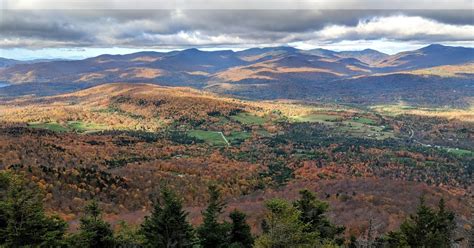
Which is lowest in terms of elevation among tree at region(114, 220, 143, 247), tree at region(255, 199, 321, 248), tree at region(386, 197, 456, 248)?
tree at region(386, 197, 456, 248)

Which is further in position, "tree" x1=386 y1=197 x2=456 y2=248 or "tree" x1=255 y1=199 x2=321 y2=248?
"tree" x1=386 y1=197 x2=456 y2=248

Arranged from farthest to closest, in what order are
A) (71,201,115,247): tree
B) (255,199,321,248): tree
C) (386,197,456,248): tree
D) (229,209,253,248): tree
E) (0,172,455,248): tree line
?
(229,209,253,248): tree < (386,197,456,248): tree < (71,201,115,247): tree < (0,172,455,248): tree line < (255,199,321,248): tree

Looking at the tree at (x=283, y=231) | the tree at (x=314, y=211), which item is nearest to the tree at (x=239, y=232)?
the tree at (x=314, y=211)

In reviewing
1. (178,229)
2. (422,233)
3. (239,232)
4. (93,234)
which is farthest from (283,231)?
(422,233)

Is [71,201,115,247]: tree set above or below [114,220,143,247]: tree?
above

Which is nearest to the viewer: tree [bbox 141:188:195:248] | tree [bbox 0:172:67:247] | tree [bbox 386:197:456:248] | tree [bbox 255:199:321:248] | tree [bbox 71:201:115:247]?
tree [bbox 255:199:321:248]

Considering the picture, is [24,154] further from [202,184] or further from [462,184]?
[462,184]

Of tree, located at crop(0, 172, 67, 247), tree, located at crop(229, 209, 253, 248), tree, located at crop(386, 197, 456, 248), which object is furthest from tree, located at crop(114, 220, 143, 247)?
tree, located at crop(386, 197, 456, 248)

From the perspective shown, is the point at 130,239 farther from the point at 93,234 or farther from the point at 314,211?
the point at 314,211

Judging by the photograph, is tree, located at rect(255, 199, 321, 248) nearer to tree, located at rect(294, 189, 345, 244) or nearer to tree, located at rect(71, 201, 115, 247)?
tree, located at rect(294, 189, 345, 244)
